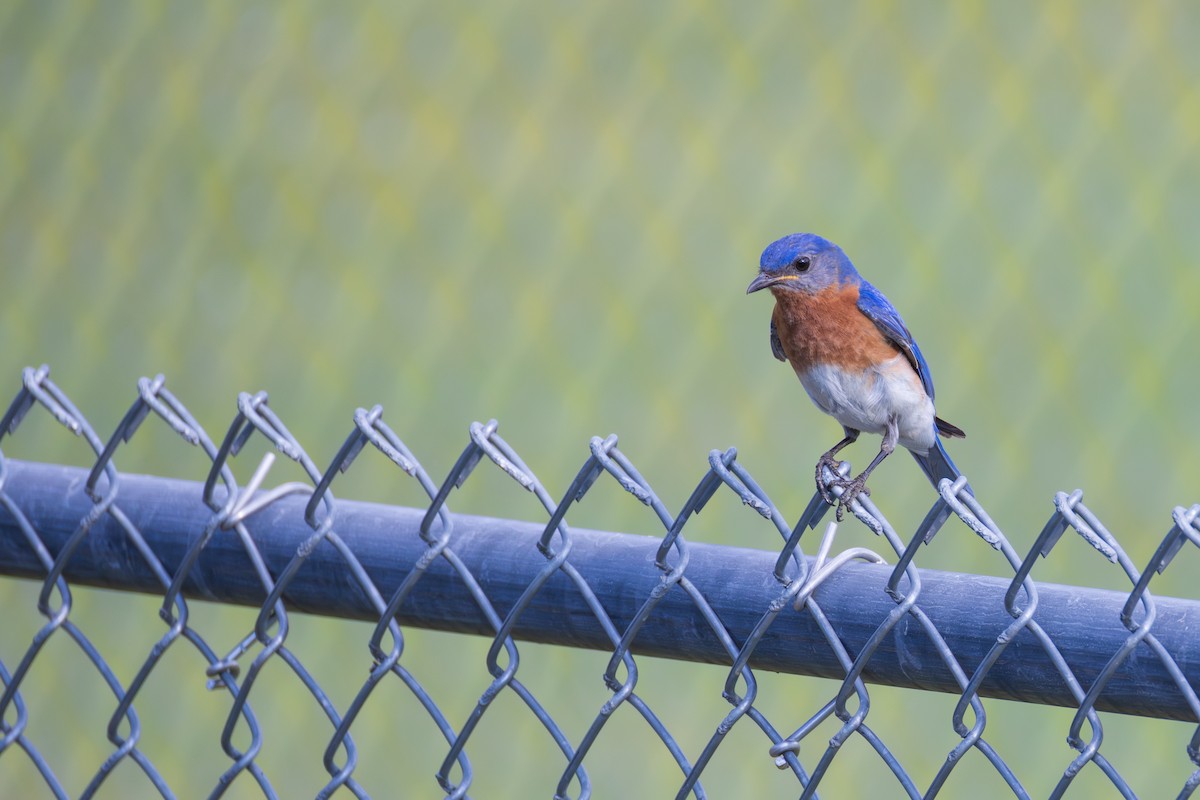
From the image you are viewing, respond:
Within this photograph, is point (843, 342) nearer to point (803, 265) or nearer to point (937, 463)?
point (803, 265)

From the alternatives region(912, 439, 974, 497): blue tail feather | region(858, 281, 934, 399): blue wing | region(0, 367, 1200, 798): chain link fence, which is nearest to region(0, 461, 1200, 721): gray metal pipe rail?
region(0, 367, 1200, 798): chain link fence

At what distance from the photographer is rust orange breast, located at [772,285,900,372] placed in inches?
108

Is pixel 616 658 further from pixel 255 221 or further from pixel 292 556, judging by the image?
pixel 255 221

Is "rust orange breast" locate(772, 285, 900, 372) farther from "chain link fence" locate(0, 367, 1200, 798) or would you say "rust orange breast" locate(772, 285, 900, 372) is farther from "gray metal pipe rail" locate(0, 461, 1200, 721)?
"gray metal pipe rail" locate(0, 461, 1200, 721)

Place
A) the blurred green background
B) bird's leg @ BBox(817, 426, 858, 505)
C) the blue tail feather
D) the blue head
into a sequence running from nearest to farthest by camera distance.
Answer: bird's leg @ BBox(817, 426, 858, 505) < the blue head < the blue tail feather < the blurred green background

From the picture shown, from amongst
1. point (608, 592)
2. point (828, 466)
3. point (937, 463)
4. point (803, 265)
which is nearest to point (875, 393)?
point (803, 265)

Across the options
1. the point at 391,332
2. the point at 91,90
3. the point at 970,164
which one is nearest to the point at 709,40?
the point at 970,164

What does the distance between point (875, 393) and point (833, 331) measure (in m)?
0.16

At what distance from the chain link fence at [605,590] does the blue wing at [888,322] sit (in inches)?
51.6

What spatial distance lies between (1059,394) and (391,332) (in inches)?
108

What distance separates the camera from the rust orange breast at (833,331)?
2754mm

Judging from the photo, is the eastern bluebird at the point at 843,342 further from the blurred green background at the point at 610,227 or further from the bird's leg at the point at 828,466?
the blurred green background at the point at 610,227

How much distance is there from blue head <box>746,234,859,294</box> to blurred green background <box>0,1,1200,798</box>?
2.20 metres

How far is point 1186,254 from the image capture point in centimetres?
558
